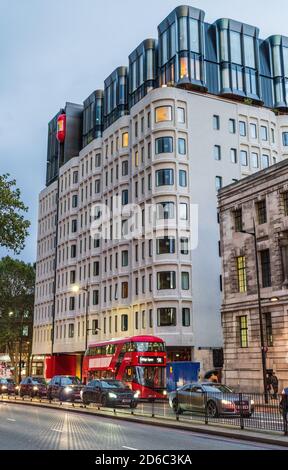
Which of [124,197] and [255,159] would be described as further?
[255,159]

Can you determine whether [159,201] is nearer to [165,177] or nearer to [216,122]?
[165,177]

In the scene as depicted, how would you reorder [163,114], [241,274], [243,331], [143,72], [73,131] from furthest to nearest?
[73,131] → [143,72] → [163,114] → [241,274] → [243,331]

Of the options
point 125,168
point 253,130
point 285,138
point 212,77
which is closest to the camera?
point 253,130

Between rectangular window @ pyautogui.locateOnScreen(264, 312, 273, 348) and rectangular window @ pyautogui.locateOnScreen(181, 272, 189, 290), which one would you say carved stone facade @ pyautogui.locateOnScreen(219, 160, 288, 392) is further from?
rectangular window @ pyautogui.locateOnScreen(181, 272, 189, 290)

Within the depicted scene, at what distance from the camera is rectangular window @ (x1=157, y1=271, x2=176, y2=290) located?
56.4 meters

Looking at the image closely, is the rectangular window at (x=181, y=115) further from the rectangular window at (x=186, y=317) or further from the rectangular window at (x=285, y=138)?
the rectangular window at (x=186, y=317)

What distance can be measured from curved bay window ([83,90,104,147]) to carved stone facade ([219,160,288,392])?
3637cm

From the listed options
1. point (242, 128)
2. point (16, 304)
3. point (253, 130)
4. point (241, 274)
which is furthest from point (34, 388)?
point (16, 304)

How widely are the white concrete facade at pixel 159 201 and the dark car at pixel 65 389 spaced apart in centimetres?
1614

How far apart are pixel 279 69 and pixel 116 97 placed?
21.7m

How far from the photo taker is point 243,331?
139 ft

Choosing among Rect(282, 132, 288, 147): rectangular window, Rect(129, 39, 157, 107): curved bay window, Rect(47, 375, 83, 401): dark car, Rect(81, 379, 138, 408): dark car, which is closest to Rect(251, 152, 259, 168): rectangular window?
Rect(282, 132, 288, 147): rectangular window

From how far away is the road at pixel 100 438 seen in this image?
14.5 metres

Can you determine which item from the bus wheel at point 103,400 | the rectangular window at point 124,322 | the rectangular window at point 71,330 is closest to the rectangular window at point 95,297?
the rectangular window at point 71,330
